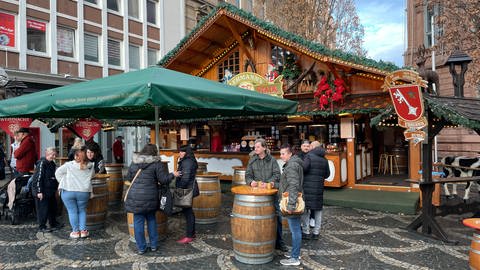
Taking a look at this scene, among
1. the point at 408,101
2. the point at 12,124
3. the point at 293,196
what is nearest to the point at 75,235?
the point at 293,196

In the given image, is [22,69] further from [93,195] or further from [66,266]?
[66,266]

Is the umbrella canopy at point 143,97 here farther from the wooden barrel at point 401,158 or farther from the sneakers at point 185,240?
the wooden barrel at point 401,158

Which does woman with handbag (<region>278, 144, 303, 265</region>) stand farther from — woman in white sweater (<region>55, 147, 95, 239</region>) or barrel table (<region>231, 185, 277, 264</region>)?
woman in white sweater (<region>55, 147, 95, 239</region>)

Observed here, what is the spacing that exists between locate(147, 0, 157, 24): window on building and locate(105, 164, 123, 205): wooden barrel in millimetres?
16020

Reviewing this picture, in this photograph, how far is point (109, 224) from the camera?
272 inches

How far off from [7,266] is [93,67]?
50.8 feet

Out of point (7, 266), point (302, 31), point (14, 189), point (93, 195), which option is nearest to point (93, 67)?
point (302, 31)

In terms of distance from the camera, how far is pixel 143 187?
5055mm

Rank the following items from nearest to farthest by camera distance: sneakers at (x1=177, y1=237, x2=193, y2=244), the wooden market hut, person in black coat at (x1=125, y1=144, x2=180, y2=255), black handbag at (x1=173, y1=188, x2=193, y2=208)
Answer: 1. person in black coat at (x1=125, y1=144, x2=180, y2=255)
2. black handbag at (x1=173, y1=188, x2=193, y2=208)
3. sneakers at (x1=177, y1=237, x2=193, y2=244)
4. the wooden market hut

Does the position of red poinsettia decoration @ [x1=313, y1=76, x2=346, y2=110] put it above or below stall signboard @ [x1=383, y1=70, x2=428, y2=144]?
above

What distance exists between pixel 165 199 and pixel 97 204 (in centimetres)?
183

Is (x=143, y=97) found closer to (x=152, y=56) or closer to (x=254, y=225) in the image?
(x=254, y=225)

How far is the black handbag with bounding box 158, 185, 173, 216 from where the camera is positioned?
537 cm

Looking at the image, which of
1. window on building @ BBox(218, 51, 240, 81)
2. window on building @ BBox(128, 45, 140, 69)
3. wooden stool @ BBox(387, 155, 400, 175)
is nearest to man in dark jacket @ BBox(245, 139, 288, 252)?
window on building @ BBox(218, 51, 240, 81)
